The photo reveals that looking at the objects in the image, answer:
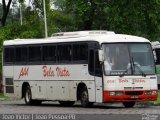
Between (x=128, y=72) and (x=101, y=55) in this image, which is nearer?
(x=101, y=55)

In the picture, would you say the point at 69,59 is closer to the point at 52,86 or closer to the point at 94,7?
the point at 52,86

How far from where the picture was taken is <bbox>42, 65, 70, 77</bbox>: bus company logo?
33.6 metres

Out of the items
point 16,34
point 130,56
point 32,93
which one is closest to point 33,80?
point 32,93

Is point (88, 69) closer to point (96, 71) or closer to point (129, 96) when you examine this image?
point (96, 71)

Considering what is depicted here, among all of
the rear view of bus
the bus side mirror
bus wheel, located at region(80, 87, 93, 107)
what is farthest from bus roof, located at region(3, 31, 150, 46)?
bus wheel, located at region(80, 87, 93, 107)

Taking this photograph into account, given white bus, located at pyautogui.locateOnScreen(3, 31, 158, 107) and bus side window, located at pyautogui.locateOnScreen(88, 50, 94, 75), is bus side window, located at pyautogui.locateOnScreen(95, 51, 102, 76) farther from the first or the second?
bus side window, located at pyautogui.locateOnScreen(88, 50, 94, 75)

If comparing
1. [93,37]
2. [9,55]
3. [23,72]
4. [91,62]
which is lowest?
[23,72]

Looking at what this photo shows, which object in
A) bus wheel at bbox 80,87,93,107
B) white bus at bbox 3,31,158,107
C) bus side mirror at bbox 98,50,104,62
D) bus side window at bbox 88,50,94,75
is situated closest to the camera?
bus side mirror at bbox 98,50,104,62

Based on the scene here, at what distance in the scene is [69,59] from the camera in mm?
33344

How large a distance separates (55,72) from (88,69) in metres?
2.89

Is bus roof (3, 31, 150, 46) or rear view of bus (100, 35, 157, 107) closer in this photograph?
rear view of bus (100, 35, 157, 107)

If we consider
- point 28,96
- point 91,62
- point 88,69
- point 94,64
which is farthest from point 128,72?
point 28,96

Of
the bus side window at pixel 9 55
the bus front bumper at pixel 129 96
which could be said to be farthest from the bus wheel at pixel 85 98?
the bus side window at pixel 9 55

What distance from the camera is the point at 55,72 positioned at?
34438mm
